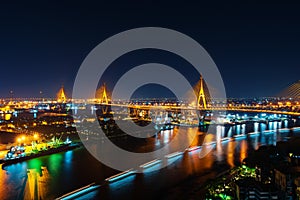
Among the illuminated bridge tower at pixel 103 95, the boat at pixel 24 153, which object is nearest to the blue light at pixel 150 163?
the boat at pixel 24 153

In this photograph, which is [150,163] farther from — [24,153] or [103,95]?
[103,95]

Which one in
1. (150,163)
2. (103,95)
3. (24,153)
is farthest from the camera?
(103,95)

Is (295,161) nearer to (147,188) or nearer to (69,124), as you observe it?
(147,188)

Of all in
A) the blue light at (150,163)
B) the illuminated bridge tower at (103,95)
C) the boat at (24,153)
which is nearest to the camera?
the blue light at (150,163)

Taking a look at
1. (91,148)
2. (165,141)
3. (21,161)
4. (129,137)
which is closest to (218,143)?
(165,141)

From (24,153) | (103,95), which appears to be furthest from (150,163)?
(103,95)

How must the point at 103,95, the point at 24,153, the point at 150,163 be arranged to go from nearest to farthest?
the point at 150,163, the point at 24,153, the point at 103,95

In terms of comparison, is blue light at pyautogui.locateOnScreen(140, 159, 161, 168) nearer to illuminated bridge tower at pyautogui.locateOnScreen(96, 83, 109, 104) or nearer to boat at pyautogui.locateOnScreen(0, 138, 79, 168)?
boat at pyautogui.locateOnScreen(0, 138, 79, 168)

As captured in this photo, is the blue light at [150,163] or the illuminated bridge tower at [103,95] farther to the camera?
the illuminated bridge tower at [103,95]

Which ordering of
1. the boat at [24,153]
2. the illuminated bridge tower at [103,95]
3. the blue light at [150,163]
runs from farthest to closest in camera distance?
the illuminated bridge tower at [103,95]
the boat at [24,153]
the blue light at [150,163]

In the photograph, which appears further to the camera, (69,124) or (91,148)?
(69,124)

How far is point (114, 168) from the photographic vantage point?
3.97 m

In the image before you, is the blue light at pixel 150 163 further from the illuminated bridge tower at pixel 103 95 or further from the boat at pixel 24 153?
the illuminated bridge tower at pixel 103 95

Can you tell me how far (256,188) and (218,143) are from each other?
356cm
